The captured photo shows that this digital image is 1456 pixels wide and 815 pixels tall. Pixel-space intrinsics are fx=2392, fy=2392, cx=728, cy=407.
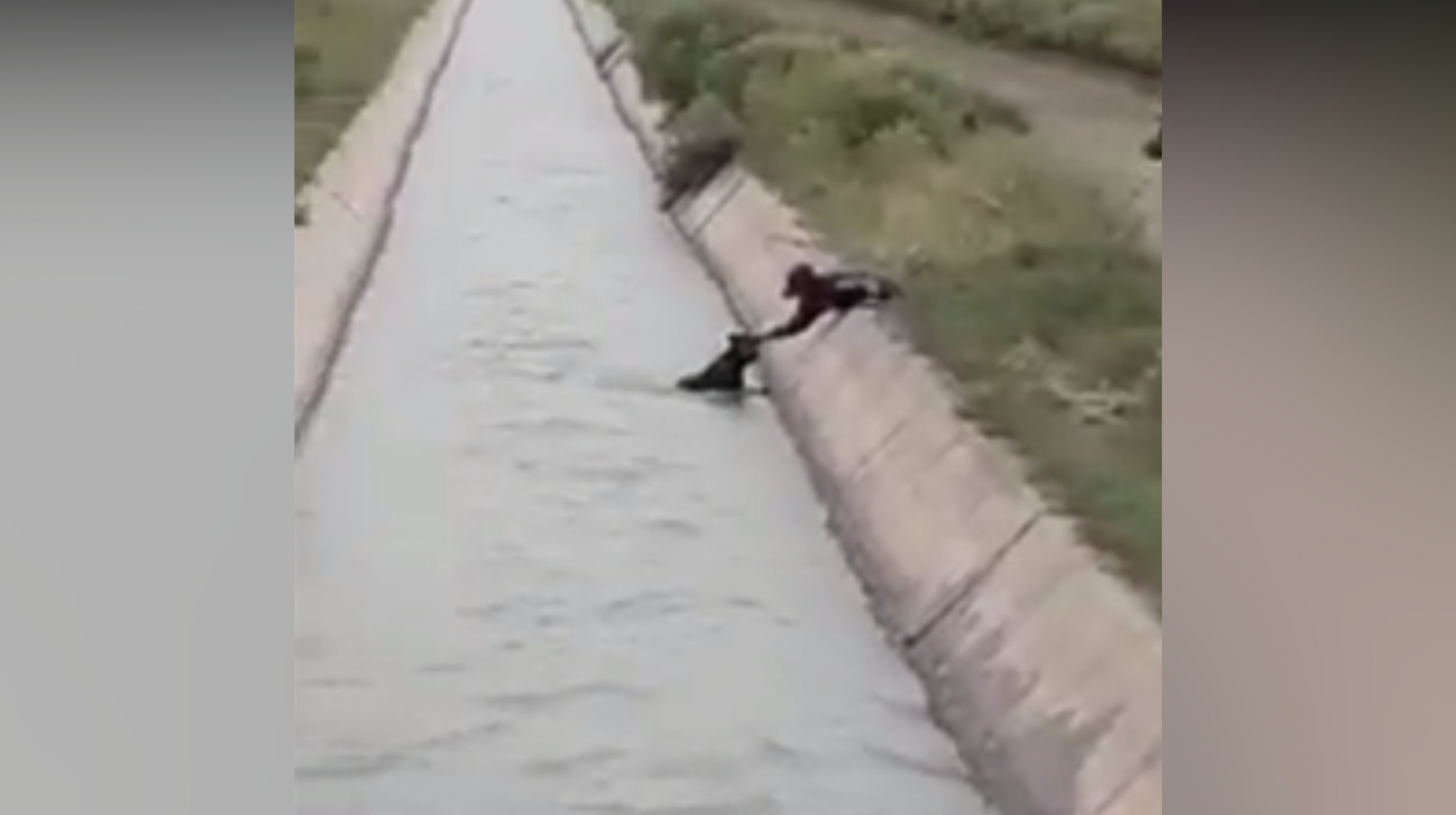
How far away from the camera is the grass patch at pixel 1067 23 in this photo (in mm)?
1880

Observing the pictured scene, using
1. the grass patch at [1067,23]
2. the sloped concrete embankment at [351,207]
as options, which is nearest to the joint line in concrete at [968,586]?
the grass patch at [1067,23]

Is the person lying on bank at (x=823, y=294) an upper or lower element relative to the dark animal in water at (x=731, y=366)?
upper

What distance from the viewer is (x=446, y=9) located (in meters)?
1.95

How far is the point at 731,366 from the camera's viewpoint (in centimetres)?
189

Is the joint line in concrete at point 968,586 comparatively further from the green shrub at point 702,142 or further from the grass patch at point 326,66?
the grass patch at point 326,66

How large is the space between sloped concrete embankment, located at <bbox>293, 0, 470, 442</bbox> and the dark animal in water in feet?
0.89

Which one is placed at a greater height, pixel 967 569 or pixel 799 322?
pixel 799 322

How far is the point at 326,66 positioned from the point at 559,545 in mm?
434

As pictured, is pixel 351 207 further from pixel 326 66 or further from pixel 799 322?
pixel 799 322

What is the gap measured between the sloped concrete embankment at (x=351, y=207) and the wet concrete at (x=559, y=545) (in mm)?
16

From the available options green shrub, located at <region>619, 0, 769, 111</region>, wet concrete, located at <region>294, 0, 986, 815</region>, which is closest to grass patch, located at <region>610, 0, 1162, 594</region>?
green shrub, located at <region>619, 0, 769, 111</region>

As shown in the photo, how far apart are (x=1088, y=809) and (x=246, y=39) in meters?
0.90

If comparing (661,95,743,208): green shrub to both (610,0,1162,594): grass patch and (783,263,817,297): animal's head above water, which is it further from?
(783,263,817,297): animal's head above water

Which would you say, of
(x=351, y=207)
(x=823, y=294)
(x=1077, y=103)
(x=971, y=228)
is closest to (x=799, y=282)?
(x=823, y=294)
